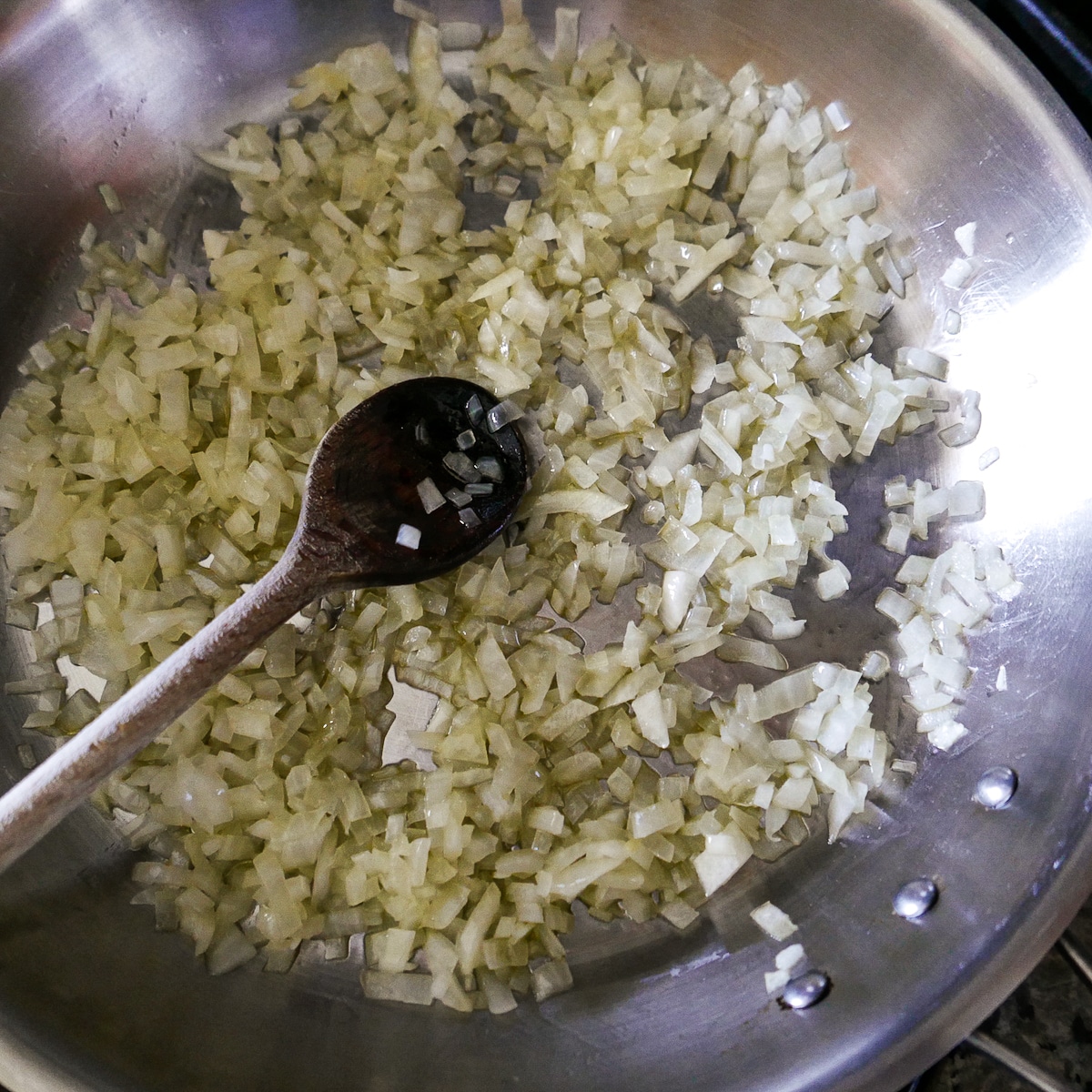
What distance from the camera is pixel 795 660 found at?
1336 mm

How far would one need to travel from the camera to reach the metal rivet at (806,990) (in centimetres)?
114

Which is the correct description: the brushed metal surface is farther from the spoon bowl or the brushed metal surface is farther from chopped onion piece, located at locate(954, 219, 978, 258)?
the spoon bowl

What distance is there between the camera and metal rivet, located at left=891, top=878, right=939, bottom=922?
1164mm

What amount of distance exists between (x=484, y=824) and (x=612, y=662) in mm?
282

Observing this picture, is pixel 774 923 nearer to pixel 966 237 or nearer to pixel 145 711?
pixel 145 711

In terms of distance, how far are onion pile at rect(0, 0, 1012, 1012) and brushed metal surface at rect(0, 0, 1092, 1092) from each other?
5 cm

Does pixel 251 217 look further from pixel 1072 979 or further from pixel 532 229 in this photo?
pixel 1072 979

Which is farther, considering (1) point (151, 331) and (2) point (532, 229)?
(2) point (532, 229)

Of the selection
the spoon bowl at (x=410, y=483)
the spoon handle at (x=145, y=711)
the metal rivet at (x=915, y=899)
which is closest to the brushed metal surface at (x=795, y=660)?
the metal rivet at (x=915, y=899)

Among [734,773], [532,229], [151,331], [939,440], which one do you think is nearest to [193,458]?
[151,331]

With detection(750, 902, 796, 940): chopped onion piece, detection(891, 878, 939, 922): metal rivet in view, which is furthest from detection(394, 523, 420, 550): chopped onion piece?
detection(891, 878, 939, 922): metal rivet

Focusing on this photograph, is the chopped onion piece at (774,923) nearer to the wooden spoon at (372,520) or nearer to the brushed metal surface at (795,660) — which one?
the brushed metal surface at (795,660)

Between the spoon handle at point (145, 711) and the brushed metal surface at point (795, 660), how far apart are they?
10.1 inches

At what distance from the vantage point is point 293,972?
1180 millimetres
